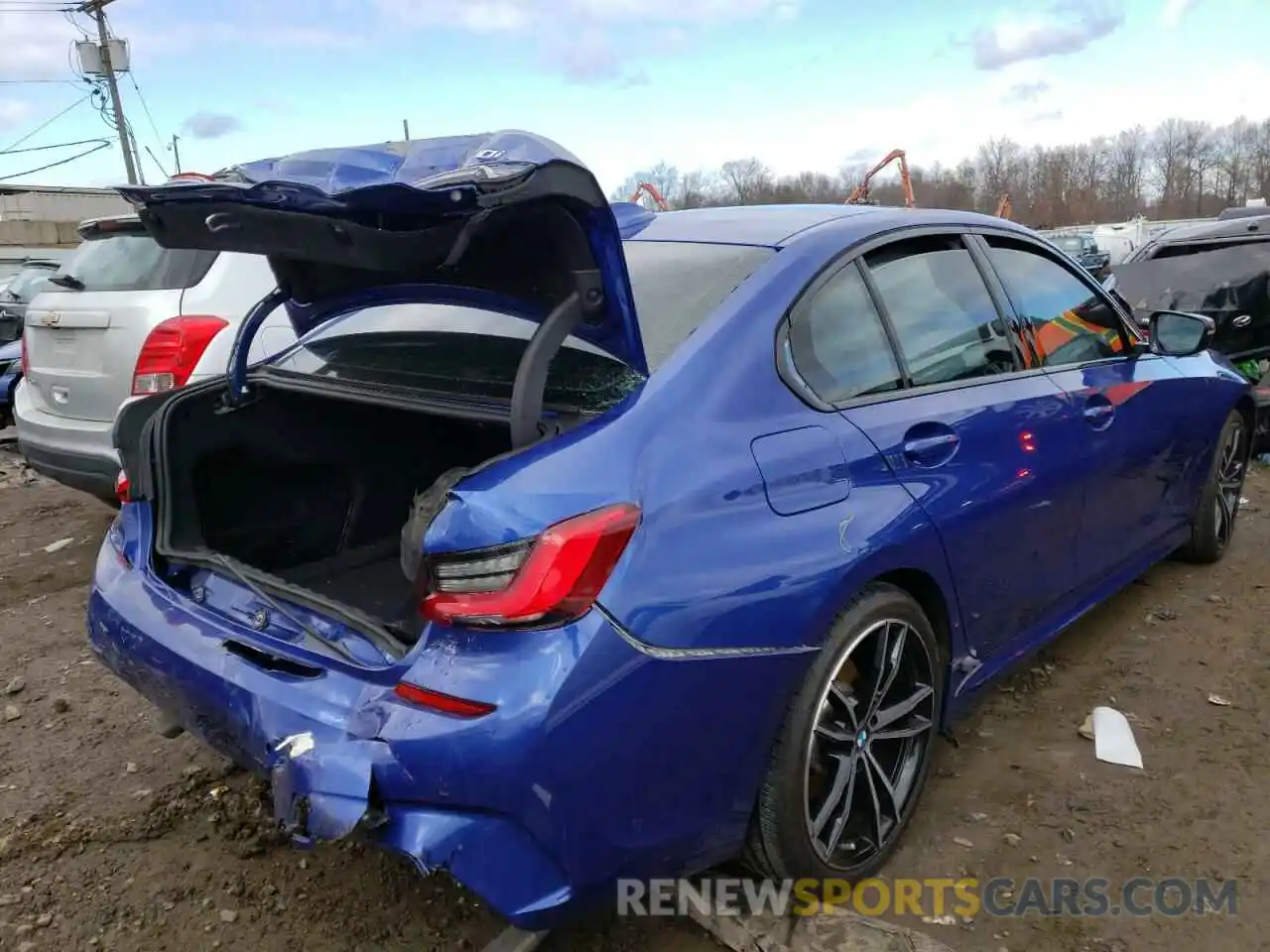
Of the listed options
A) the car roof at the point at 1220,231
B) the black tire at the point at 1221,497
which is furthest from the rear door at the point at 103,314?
the car roof at the point at 1220,231

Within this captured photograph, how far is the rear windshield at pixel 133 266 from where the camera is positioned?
16.3 ft

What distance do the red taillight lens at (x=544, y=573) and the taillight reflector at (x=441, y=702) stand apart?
0.45ft

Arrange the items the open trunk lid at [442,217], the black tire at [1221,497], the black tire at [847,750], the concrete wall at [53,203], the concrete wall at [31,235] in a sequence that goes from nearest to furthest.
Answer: the open trunk lid at [442,217]
the black tire at [847,750]
the black tire at [1221,497]
the concrete wall at [31,235]
the concrete wall at [53,203]

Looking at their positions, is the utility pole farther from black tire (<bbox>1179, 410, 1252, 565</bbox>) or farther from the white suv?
black tire (<bbox>1179, 410, 1252, 565</bbox>)

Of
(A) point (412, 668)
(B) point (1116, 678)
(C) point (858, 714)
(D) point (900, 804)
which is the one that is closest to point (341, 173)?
(A) point (412, 668)

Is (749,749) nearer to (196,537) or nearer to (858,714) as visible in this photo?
(858,714)

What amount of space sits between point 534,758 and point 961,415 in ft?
5.06

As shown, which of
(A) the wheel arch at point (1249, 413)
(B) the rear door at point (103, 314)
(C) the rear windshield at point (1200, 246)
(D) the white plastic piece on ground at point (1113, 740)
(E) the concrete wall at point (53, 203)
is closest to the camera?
(D) the white plastic piece on ground at point (1113, 740)

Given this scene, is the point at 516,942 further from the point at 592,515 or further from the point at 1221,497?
the point at 1221,497

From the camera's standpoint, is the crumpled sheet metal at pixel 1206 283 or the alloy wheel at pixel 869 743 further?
the crumpled sheet metal at pixel 1206 283

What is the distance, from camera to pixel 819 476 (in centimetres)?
217

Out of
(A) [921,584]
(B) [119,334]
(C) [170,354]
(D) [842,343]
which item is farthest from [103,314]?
(A) [921,584]

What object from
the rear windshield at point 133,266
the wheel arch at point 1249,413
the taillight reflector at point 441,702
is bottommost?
the wheel arch at point 1249,413

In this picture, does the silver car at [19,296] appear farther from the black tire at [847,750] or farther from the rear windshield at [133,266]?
the black tire at [847,750]
